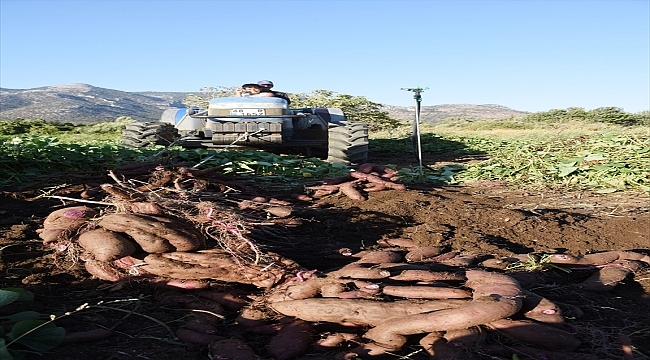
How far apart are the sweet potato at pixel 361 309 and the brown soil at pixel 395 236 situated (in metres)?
0.16

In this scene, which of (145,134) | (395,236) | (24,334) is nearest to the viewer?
(24,334)

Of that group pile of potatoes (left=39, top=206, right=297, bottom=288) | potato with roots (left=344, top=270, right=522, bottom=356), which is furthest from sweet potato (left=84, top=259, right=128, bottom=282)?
potato with roots (left=344, top=270, right=522, bottom=356)

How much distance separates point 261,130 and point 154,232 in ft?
20.1

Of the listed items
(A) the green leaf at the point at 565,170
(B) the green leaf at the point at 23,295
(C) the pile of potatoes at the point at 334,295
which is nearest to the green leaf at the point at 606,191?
(A) the green leaf at the point at 565,170

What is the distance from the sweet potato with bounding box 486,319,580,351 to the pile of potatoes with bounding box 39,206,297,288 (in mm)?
988

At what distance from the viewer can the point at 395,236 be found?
367 cm

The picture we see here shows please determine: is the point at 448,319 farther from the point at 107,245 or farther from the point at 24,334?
the point at 107,245

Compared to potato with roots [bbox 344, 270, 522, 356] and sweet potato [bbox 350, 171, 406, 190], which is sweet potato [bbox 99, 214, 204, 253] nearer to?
potato with roots [bbox 344, 270, 522, 356]

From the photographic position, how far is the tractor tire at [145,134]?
9.98 m

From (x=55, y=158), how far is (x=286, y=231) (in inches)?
125

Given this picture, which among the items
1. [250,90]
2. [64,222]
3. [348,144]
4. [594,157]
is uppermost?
[250,90]

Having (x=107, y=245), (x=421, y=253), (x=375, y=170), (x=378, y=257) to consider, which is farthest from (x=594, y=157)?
(x=107, y=245)

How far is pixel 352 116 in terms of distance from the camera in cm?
2881

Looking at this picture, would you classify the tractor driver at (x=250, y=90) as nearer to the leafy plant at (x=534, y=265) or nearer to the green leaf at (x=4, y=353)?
the leafy plant at (x=534, y=265)
